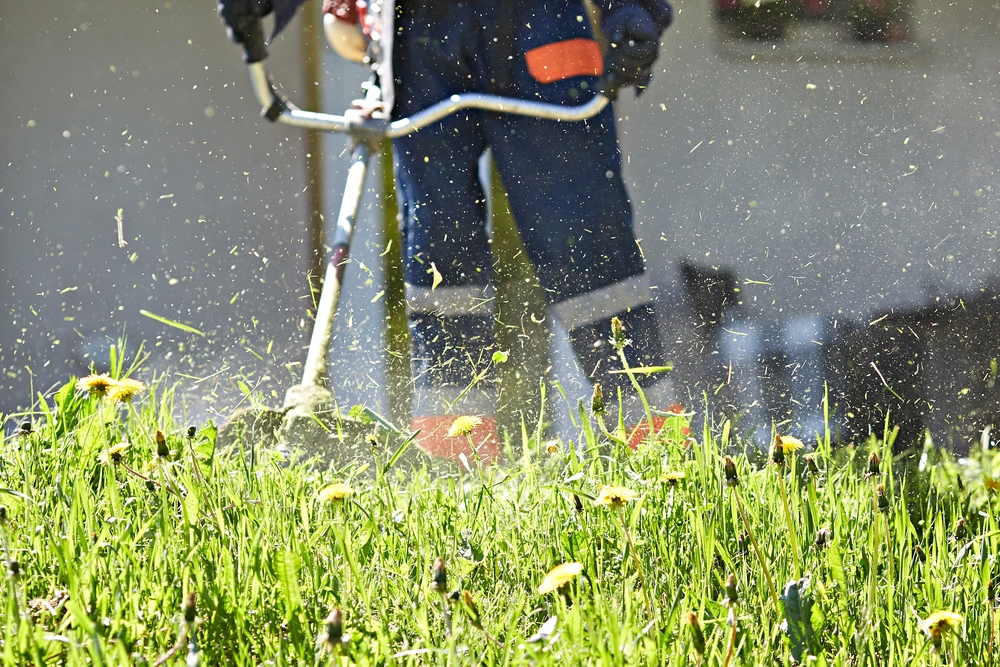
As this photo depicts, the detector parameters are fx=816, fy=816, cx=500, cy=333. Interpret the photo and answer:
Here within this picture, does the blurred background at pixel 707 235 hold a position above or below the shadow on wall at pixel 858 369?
above

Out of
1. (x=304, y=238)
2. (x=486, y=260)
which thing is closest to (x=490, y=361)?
(x=486, y=260)

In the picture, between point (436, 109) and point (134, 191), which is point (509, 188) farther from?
point (134, 191)

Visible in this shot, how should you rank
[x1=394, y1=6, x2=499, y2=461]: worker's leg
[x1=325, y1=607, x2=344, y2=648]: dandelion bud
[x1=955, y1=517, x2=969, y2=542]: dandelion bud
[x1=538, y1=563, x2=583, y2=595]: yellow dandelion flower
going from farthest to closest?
[x1=394, y1=6, x2=499, y2=461]: worker's leg < [x1=955, y1=517, x2=969, y2=542]: dandelion bud < [x1=538, y1=563, x2=583, y2=595]: yellow dandelion flower < [x1=325, y1=607, x2=344, y2=648]: dandelion bud

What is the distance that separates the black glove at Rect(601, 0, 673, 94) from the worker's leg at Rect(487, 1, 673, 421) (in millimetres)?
48

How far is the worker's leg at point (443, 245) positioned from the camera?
5.91ft

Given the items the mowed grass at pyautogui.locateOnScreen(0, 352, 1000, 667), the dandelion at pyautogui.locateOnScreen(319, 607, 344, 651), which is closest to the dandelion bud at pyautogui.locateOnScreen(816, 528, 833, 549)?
the mowed grass at pyautogui.locateOnScreen(0, 352, 1000, 667)

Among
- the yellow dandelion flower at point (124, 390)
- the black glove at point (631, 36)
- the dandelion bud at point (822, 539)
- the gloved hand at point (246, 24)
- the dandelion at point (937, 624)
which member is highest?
the gloved hand at point (246, 24)

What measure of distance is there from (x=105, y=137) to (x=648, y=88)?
4.62 feet

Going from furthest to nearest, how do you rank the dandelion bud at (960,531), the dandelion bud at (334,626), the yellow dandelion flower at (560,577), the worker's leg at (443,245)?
the worker's leg at (443,245)
the dandelion bud at (960,531)
the yellow dandelion flower at (560,577)
the dandelion bud at (334,626)

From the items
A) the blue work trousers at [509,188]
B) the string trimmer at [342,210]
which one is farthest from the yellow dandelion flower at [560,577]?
the blue work trousers at [509,188]

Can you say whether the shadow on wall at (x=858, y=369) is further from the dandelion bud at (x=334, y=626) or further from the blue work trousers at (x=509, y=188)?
the dandelion bud at (x=334, y=626)

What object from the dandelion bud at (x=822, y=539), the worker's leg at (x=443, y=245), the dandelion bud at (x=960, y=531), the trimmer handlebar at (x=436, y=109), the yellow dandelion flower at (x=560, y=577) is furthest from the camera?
the worker's leg at (x=443, y=245)

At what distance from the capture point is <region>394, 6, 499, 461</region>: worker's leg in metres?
1.80

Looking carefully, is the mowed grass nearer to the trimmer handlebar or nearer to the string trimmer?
the string trimmer
